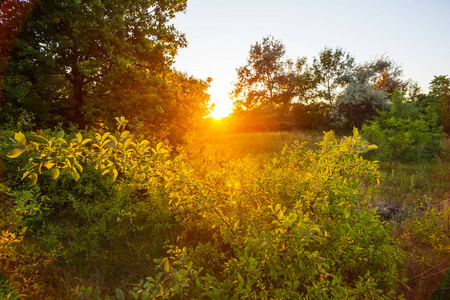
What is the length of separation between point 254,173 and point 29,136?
15.7 feet

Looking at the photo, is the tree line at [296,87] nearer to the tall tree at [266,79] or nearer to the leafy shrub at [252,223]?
the tall tree at [266,79]

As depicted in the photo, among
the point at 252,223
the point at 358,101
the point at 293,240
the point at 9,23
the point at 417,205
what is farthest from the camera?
the point at 358,101

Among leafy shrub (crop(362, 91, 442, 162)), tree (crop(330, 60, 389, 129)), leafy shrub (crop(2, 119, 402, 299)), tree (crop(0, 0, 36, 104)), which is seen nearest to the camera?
leafy shrub (crop(2, 119, 402, 299))

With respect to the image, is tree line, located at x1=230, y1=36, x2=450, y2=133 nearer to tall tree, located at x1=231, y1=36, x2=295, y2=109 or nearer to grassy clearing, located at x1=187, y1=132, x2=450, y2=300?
tall tree, located at x1=231, y1=36, x2=295, y2=109

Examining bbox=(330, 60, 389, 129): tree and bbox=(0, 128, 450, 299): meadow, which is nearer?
bbox=(0, 128, 450, 299): meadow

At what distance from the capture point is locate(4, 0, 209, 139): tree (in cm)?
724

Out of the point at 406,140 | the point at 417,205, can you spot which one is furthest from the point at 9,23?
the point at 406,140

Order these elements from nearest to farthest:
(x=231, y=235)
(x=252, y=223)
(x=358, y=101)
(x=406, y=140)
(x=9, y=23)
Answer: (x=252, y=223)
(x=231, y=235)
(x=9, y=23)
(x=406, y=140)
(x=358, y=101)

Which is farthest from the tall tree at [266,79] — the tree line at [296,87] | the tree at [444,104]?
the tree at [444,104]

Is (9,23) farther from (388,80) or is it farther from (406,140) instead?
(388,80)

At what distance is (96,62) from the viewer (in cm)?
760

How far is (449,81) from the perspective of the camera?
26531 mm

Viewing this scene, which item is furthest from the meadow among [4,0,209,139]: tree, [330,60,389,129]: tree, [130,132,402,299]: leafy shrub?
[330,60,389,129]: tree

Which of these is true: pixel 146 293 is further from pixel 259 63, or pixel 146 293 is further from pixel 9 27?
pixel 259 63
